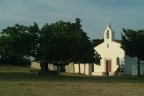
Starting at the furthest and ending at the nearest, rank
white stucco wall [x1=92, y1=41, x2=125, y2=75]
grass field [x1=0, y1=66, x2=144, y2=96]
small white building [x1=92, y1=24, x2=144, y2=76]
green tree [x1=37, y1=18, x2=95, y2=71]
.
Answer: white stucco wall [x1=92, y1=41, x2=125, y2=75]
small white building [x1=92, y1=24, x2=144, y2=76]
green tree [x1=37, y1=18, x2=95, y2=71]
grass field [x1=0, y1=66, x2=144, y2=96]

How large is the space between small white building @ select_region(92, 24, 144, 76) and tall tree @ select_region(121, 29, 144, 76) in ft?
22.8

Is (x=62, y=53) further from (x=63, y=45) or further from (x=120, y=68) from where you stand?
(x=120, y=68)

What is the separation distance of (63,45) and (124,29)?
40.5 feet

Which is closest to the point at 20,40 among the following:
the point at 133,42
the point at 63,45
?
the point at 63,45

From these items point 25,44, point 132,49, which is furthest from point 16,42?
point 132,49

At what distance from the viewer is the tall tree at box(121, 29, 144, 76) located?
54.0 metres

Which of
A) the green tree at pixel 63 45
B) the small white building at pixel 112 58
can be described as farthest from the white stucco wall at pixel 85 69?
the green tree at pixel 63 45

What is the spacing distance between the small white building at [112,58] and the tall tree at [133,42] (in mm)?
6944

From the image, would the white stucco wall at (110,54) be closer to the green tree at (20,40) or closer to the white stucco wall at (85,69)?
the white stucco wall at (85,69)

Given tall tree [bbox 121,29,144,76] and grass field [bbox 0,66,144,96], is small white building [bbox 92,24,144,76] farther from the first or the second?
grass field [bbox 0,66,144,96]

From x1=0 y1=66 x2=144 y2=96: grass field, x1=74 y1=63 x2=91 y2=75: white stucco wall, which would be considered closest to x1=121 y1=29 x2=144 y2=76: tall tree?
x1=74 y1=63 x2=91 y2=75: white stucco wall

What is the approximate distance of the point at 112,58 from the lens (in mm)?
65438

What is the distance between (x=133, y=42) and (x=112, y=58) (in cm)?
1165

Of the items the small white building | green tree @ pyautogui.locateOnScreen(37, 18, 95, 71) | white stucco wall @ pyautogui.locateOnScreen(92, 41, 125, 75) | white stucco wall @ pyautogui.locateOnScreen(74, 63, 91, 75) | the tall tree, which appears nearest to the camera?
green tree @ pyautogui.locateOnScreen(37, 18, 95, 71)
